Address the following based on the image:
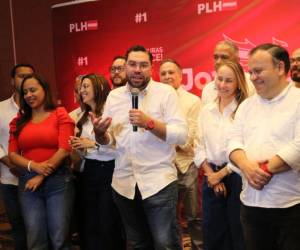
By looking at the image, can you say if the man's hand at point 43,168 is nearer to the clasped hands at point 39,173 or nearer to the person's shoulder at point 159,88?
the clasped hands at point 39,173

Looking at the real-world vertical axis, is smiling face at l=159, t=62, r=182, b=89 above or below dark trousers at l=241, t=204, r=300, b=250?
above

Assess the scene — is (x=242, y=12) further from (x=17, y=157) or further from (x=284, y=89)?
(x=17, y=157)

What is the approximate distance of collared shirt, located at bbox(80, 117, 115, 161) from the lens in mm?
2793

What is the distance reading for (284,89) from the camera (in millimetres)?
1910

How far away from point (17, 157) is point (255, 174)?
66.9 inches

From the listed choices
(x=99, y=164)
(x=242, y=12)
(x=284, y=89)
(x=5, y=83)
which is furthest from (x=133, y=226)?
(x=5, y=83)

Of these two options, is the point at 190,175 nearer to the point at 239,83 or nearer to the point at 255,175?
the point at 239,83

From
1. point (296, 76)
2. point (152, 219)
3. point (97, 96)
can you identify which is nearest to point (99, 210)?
point (152, 219)

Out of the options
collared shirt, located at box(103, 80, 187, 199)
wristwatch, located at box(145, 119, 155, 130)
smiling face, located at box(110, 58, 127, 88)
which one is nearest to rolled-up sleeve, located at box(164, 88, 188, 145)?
collared shirt, located at box(103, 80, 187, 199)

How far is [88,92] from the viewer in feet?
9.70

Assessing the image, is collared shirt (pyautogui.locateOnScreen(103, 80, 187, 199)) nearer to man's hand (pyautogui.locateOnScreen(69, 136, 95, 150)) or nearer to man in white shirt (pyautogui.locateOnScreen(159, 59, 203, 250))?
man's hand (pyautogui.locateOnScreen(69, 136, 95, 150))

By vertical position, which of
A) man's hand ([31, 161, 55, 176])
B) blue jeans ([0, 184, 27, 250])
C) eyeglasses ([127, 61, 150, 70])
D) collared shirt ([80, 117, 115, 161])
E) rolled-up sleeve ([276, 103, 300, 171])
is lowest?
blue jeans ([0, 184, 27, 250])

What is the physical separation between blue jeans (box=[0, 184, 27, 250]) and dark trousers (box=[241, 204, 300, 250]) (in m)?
1.95

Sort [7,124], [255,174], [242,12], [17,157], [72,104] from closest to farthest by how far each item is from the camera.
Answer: [255,174] → [17,157] → [7,124] → [242,12] → [72,104]
